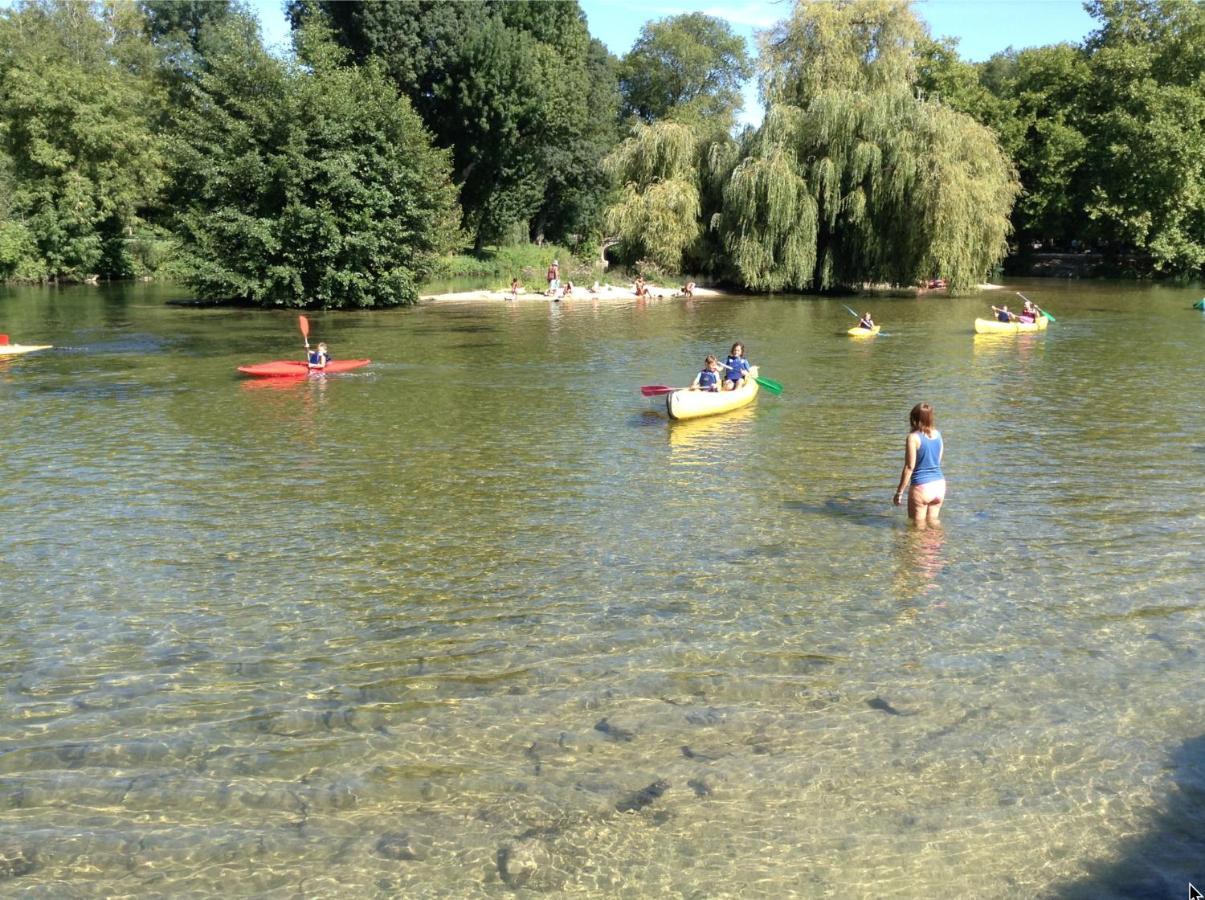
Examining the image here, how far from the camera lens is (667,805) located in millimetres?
5898

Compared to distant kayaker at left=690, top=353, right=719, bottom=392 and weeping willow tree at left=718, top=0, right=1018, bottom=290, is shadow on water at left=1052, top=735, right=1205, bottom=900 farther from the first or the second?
weeping willow tree at left=718, top=0, right=1018, bottom=290

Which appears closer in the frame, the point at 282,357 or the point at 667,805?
the point at 667,805

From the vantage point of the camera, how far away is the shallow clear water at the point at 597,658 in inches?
217

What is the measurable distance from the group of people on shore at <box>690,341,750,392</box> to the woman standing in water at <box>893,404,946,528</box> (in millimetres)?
7095

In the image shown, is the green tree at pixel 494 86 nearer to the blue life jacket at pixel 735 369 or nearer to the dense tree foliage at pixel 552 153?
the dense tree foliage at pixel 552 153

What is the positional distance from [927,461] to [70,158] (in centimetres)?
5124

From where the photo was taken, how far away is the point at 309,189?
36094 millimetres

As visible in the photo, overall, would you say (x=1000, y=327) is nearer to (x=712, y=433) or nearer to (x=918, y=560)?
(x=712, y=433)

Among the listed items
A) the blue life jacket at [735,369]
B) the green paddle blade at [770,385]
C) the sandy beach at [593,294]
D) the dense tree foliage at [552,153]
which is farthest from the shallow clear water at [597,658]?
the sandy beach at [593,294]

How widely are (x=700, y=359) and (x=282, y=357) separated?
392 inches

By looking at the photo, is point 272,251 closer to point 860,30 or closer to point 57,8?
point 860,30

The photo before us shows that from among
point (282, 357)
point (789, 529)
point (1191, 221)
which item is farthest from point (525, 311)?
point (1191, 221)

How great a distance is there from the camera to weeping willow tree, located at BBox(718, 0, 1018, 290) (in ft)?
128

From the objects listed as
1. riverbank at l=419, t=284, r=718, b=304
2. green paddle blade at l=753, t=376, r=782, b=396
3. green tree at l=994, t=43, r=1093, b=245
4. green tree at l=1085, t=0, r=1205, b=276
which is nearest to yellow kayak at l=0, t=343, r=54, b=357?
riverbank at l=419, t=284, r=718, b=304
